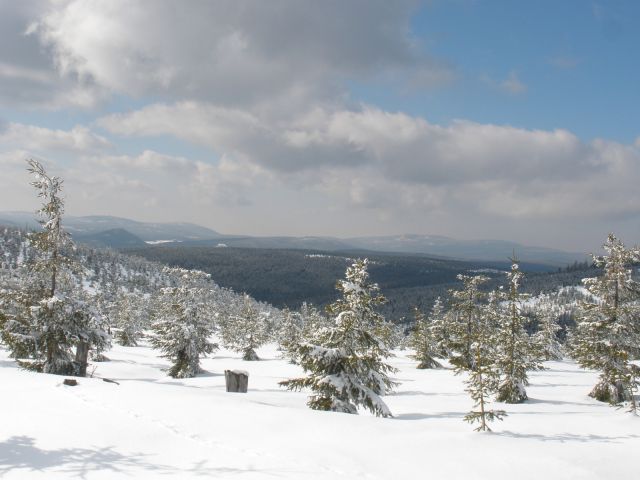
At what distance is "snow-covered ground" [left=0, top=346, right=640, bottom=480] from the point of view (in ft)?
26.2

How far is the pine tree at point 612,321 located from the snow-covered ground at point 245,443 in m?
12.2

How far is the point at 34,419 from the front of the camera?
10.2 meters

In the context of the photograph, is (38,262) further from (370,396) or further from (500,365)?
(500,365)

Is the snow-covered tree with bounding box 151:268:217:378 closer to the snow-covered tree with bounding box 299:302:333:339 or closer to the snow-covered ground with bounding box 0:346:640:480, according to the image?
the snow-covered tree with bounding box 299:302:333:339

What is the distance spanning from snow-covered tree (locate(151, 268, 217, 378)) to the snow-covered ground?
1746cm

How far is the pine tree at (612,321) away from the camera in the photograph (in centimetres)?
2492

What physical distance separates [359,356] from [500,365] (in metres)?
13.1

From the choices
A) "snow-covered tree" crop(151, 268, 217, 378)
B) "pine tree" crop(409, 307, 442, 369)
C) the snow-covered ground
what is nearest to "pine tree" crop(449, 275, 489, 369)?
"pine tree" crop(409, 307, 442, 369)

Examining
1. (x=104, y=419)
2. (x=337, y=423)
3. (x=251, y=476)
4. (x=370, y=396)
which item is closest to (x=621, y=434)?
(x=370, y=396)

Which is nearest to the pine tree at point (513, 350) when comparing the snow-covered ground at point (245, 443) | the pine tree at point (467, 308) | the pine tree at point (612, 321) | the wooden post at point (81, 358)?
the pine tree at point (612, 321)

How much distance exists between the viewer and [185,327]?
31.5m

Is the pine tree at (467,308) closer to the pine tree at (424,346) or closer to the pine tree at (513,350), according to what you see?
the pine tree at (424,346)

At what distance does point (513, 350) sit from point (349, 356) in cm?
1414

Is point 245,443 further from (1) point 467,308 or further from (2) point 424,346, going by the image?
(2) point 424,346
